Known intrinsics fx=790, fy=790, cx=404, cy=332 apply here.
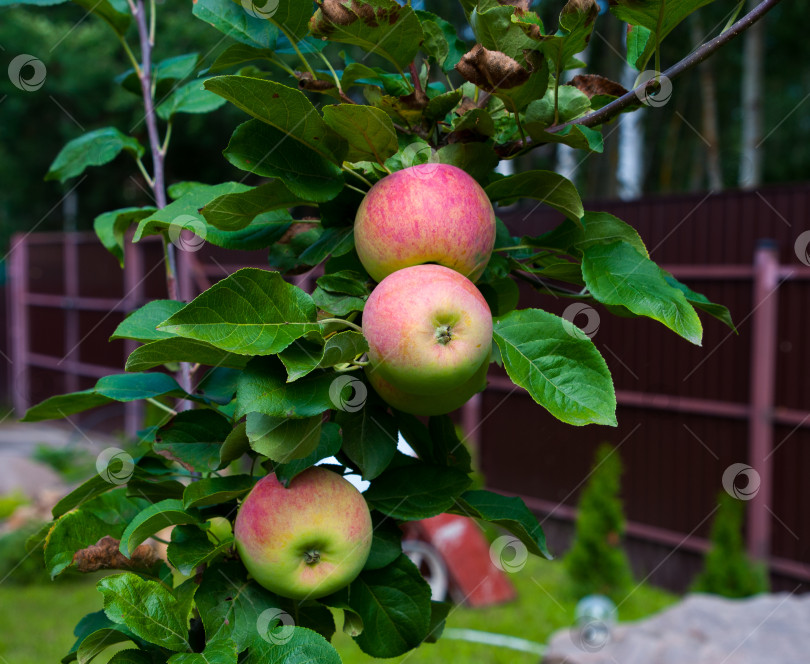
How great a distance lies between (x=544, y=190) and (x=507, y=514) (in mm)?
283

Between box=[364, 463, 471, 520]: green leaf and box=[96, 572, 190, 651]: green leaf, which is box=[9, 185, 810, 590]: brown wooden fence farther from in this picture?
box=[96, 572, 190, 651]: green leaf

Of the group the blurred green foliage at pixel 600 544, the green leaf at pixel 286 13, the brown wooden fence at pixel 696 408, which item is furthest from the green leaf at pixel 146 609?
the blurred green foliage at pixel 600 544

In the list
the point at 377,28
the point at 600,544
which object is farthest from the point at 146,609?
the point at 600,544

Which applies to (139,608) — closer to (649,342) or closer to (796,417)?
(796,417)

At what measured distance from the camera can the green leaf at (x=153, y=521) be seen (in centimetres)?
61

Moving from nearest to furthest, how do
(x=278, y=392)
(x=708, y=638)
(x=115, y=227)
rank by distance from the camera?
1. (x=278, y=392)
2. (x=115, y=227)
3. (x=708, y=638)

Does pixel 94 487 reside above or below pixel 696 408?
above

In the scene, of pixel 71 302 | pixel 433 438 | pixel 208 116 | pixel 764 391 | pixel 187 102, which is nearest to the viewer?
pixel 433 438

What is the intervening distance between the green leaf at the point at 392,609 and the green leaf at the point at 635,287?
295mm

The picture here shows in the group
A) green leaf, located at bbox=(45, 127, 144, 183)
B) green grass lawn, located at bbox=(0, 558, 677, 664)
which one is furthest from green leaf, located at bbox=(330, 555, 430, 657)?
green grass lawn, located at bbox=(0, 558, 677, 664)

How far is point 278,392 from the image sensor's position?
0.55 meters

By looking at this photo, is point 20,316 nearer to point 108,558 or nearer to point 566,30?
point 108,558

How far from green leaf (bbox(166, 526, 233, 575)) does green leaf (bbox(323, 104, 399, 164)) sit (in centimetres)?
33

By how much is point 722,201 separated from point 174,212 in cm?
412
